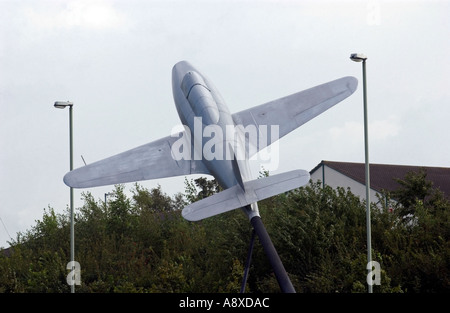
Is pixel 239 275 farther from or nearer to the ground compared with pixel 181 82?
nearer to the ground

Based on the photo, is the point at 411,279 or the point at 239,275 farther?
the point at 239,275

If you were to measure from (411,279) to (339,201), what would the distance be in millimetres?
5215

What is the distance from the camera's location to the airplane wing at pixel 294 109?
2209 cm

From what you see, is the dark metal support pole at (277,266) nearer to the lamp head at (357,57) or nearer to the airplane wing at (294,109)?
the airplane wing at (294,109)

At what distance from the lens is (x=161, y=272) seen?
2692 cm

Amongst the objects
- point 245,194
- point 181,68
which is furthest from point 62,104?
point 245,194

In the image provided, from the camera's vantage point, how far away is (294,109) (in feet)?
74.2

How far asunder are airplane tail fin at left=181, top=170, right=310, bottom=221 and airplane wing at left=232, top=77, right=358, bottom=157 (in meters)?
4.07

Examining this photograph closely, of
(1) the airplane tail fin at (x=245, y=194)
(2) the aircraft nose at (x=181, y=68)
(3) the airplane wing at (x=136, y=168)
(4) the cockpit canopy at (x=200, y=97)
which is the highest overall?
(2) the aircraft nose at (x=181, y=68)

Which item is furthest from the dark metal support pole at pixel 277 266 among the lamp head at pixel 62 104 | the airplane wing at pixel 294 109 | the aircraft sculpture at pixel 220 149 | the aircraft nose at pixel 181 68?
the lamp head at pixel 62 104

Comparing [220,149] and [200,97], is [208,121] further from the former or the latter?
[220,149]

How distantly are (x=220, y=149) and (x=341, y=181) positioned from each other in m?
27.4
